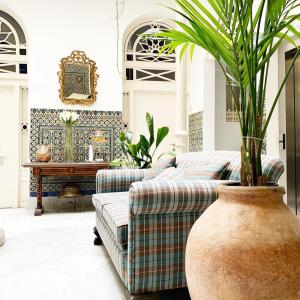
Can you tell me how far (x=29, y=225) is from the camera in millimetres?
4387

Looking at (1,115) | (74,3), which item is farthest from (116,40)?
(1,115)

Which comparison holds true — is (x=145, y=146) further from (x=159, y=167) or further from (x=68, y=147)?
(x=68, y=147)

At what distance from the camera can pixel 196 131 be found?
505cm

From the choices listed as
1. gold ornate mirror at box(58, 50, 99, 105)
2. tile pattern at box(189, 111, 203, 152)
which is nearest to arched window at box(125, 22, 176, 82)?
gold ornate mirror at box(58, 50, 99, 105)

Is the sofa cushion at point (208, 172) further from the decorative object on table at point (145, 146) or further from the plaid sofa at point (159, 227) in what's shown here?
the decorative object on table at point (145, 146)

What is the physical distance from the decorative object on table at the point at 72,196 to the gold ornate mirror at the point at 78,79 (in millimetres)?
1465

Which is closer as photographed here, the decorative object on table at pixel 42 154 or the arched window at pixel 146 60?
the decorative object on table at pixel 42 154

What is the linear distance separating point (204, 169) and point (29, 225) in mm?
3009

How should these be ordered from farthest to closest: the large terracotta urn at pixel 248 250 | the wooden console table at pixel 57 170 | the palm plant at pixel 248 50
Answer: the wooden console table at pixel 57 170
the palm plant at pixel 248 50
the large terracotta urn at pixel 248 250

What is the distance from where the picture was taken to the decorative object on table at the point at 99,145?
5809 millimetres

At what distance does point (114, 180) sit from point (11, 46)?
399 cm

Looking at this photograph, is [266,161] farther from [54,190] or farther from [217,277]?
[54,190]

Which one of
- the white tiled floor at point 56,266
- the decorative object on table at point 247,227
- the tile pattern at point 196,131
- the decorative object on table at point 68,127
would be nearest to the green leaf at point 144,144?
the tile pattern at point 196,131

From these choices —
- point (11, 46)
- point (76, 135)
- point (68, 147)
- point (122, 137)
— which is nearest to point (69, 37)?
point (11, 46)
